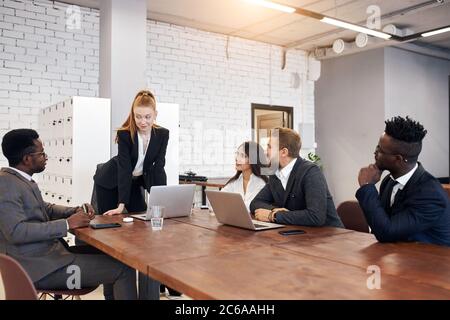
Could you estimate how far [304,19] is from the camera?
592 centimetres

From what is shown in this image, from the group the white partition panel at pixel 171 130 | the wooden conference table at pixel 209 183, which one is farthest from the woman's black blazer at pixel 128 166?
the wooden conference table at pixel 209 183

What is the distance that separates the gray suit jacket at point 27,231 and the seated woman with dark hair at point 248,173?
152cm

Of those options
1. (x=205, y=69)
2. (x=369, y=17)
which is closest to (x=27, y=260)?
(x=205, y=69)

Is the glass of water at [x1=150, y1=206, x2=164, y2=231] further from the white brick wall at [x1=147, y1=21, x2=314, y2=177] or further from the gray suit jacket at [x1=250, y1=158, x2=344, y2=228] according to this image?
the white brick wall at [x1=147, y1=21, x2=314, y2=177]

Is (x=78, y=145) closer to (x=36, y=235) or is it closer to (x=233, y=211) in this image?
(x=36, y=235)

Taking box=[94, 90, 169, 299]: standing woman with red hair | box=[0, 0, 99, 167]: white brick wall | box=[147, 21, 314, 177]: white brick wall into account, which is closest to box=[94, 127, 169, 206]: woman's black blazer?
box=[94, 90, 169, 299]: standing woman with red hair

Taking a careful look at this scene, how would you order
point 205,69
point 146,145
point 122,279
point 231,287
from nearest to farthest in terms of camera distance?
point 231,287
point 122,279
point 146,145
point 205,69

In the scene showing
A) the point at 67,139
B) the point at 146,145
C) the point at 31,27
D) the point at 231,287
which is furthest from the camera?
the point at 31,27

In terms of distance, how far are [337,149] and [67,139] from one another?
507 cm

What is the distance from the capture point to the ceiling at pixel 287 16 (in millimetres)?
5309

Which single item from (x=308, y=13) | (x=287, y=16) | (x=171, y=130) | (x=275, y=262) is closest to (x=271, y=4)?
(x=308, y=13)

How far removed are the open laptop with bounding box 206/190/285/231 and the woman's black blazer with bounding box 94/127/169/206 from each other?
2.57 ft

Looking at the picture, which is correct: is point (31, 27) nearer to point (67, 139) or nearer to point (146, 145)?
point (67, 139)

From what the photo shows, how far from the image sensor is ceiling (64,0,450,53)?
17.4ft
